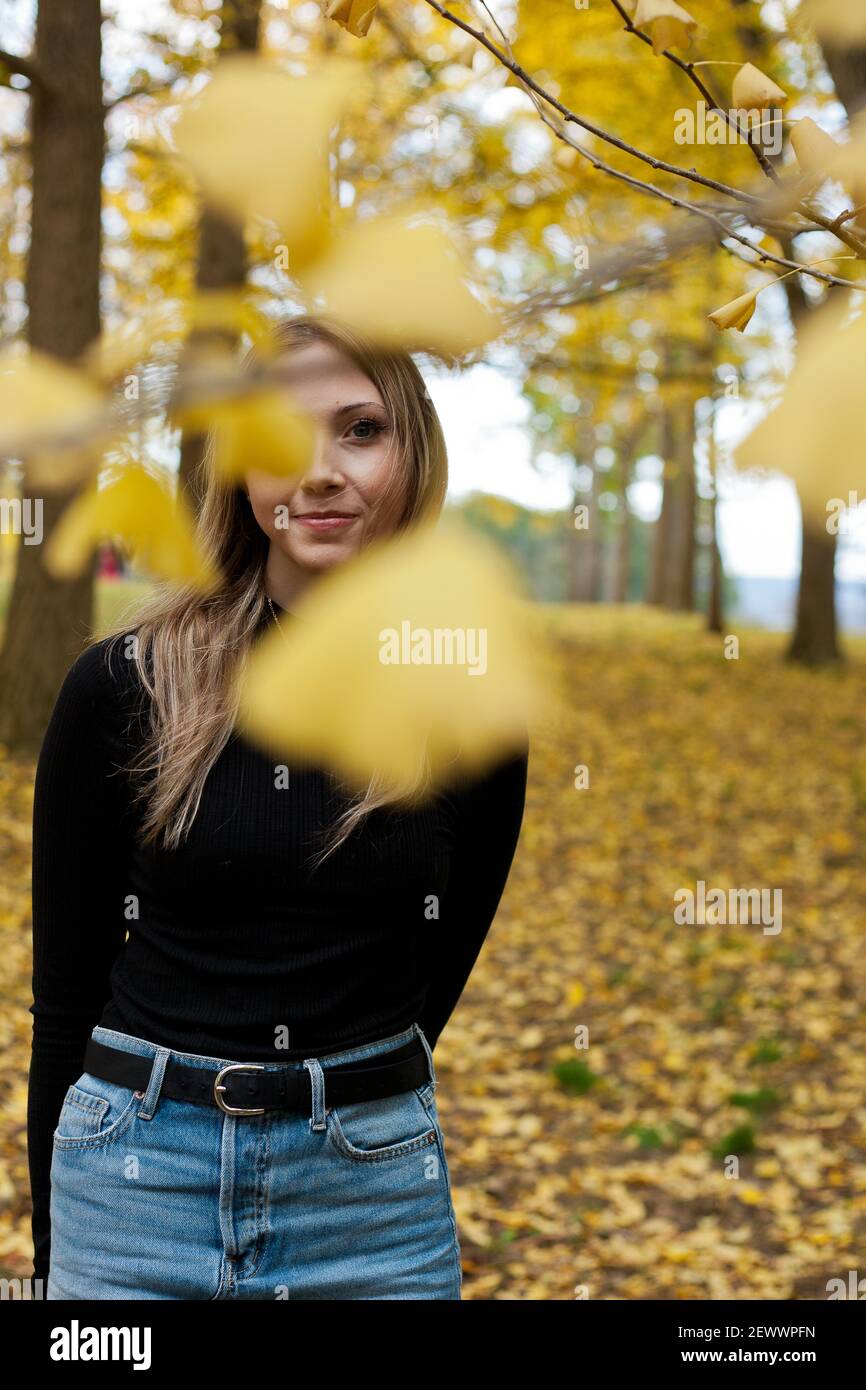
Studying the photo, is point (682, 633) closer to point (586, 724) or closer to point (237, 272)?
point (586, 724)

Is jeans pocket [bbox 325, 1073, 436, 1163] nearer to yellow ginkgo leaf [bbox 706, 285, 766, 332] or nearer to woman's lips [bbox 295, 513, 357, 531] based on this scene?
woman's lips [bbox 295, 513, 357, 531]

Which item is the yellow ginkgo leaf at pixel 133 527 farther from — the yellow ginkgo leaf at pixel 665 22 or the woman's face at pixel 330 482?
the yellow ginkgo leaf at pixel 665 22

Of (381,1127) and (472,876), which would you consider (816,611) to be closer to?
(472,876)

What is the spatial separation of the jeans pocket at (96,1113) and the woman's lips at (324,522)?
850 mm

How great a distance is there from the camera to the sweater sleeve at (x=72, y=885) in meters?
1.63

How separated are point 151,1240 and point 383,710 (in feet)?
4.50

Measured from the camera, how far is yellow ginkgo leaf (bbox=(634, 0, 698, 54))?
0.78m

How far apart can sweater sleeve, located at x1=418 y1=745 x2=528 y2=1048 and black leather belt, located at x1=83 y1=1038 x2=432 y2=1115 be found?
0.43m

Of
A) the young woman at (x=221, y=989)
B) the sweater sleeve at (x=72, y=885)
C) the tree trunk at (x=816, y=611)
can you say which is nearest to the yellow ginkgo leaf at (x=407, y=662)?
the young woman at (x=221, y=989)

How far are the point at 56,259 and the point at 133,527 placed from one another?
589cm

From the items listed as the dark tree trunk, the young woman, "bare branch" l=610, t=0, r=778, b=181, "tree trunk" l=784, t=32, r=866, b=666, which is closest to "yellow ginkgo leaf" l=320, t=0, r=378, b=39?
"bare branch" l=610, t=0, r=778, b=181

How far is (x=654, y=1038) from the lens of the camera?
512cm

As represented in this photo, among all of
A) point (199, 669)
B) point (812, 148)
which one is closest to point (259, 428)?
point (812, 148)
